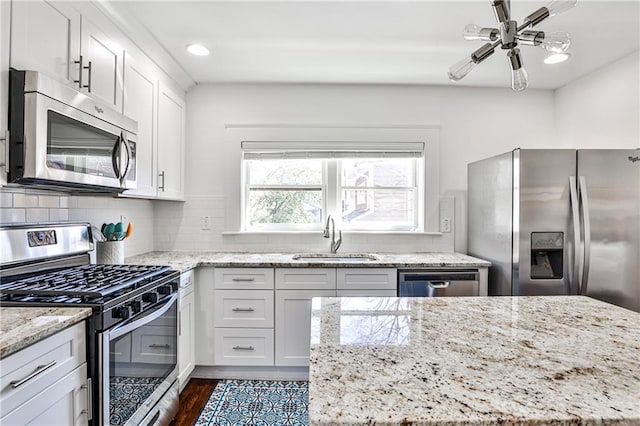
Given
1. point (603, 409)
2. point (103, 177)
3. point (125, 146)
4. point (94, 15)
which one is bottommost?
point (603, 409)

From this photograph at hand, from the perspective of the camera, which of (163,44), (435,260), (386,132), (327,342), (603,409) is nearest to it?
(603,409)

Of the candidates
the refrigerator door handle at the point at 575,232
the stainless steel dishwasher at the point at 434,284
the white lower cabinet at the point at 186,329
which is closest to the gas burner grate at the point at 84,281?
the white lower cabinet at the point at 186,329

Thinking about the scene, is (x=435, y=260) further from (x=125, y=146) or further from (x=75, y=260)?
(x=75, y=260)

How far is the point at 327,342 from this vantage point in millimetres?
977

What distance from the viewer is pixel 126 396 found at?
4.99ft

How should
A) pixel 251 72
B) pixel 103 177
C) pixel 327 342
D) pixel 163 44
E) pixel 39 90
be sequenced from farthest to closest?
pixel 251 72
pixel 163 44
pixel 103 177
pixel 39 90
pixel 327 342

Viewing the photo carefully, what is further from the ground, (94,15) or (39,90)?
(94,15)

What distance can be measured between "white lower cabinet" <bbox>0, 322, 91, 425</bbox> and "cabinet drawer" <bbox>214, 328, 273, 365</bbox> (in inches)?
50.5

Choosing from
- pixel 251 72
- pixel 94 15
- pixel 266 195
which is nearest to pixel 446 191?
pixel 266 195

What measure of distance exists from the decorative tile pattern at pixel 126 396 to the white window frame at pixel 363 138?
5.36 ft

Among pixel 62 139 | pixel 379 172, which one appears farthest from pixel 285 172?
pixel 62 139

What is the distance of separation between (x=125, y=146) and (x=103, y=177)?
25cm

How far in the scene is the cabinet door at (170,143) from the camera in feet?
8.58

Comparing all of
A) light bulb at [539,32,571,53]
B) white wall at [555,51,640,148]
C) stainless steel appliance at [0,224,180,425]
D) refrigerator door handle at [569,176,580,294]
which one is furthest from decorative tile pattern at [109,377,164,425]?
white wall at [555,51,640,148]
